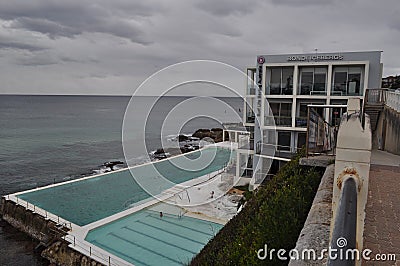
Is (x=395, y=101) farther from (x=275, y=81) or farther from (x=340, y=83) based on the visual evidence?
(x=275, y=81)

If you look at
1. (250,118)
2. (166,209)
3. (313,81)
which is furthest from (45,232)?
(313,81)

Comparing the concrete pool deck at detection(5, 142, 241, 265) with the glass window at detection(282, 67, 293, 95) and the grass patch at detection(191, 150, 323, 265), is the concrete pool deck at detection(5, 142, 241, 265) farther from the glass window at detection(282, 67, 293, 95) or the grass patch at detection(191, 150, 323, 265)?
the grass patch at detection(191, 150, 323, 265)

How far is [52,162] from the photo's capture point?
41.0 m

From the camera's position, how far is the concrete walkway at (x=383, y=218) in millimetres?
3027

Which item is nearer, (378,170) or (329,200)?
(329,200)

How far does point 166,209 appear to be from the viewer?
17969 mm

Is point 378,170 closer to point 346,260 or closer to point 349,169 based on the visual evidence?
point 349,169

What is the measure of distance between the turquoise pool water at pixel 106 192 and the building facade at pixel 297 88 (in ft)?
28.2

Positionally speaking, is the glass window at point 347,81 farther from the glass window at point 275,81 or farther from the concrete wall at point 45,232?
the concrete wall at point 45,232

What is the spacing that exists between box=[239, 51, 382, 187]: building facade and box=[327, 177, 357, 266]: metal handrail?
619 inches

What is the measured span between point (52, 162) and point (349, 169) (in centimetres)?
4384

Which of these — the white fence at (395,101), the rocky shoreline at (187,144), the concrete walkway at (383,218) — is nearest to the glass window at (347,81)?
the white fence at (395,101)

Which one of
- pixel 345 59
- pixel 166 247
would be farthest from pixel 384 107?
pixel 166 247

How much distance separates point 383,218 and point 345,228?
3031 mm
